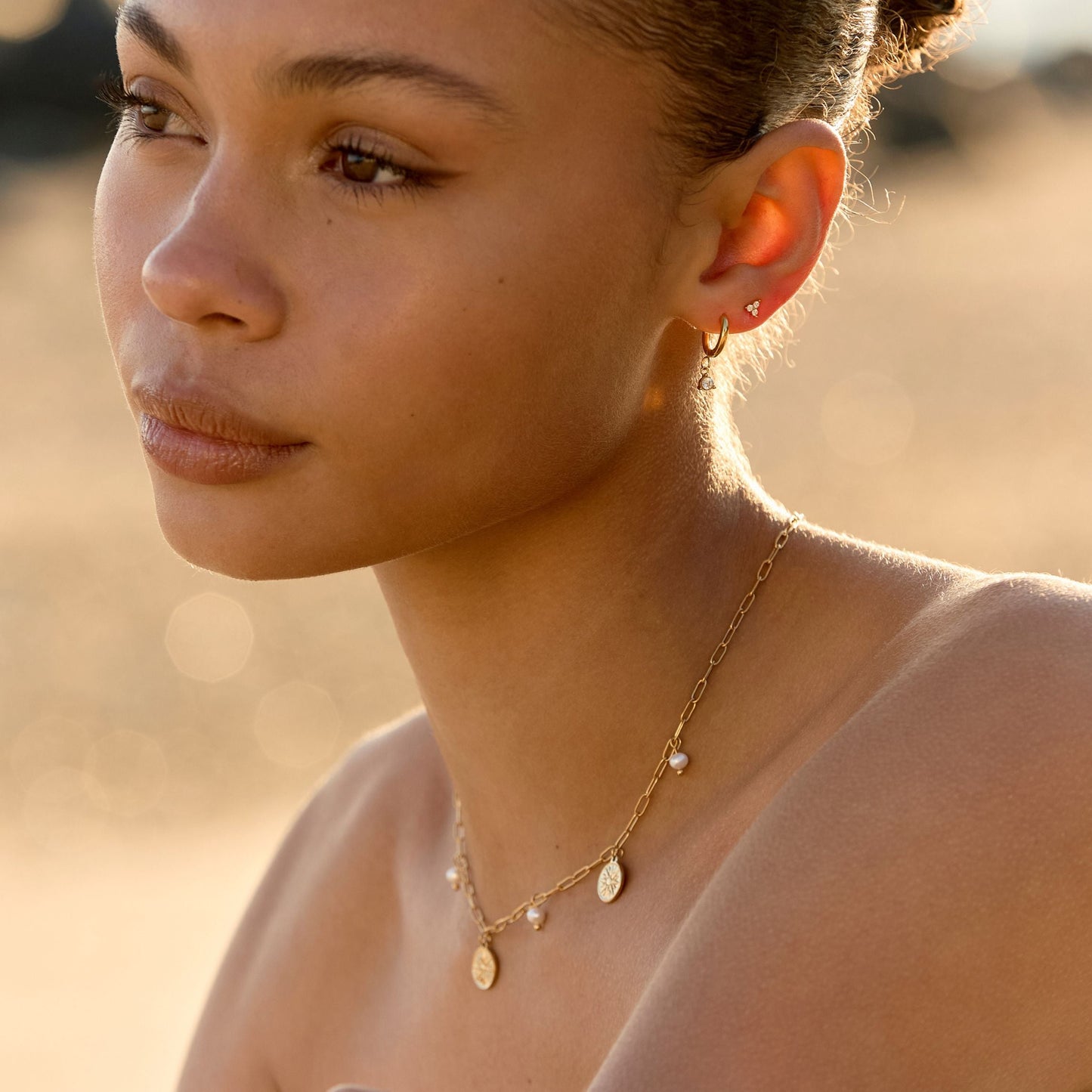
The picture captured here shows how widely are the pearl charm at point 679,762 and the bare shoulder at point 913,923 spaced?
13.1 inches

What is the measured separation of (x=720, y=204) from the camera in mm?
1942

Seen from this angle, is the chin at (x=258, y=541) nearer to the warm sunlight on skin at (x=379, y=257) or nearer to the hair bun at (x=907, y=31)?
the warm sunlight on skin at (x=379, y=257)

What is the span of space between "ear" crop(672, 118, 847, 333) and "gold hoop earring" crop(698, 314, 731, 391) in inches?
0.4

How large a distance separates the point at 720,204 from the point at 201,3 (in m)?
0.65

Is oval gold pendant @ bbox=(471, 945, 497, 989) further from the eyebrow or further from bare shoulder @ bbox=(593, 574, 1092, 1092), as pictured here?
the eyebrow

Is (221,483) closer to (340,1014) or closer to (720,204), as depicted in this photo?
(720,204)

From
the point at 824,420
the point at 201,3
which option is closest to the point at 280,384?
the point at 201,3

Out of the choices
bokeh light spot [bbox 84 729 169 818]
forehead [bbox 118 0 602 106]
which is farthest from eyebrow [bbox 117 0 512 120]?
bokeh light spot [bbox 84 729 169 818]

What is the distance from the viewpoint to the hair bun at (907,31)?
87.5 inches

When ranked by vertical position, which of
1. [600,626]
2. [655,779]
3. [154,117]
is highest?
[154,117]

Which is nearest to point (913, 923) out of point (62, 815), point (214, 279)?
point (214, 279)

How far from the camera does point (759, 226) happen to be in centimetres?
199

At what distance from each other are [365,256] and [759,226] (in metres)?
0.55

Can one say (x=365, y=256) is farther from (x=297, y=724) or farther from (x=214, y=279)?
(x=297, y=724)
